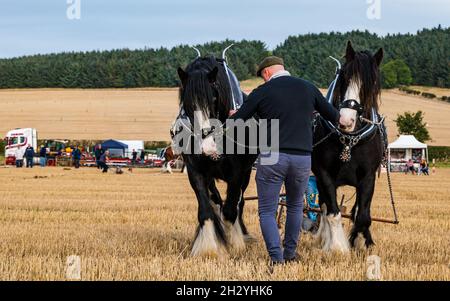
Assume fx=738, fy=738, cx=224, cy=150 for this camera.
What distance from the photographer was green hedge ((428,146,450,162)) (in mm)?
57375

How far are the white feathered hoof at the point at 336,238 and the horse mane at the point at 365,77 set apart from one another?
4.27ft

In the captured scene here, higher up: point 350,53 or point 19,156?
point 350,53

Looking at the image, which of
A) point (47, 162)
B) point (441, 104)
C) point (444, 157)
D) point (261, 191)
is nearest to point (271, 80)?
point (261, 191)

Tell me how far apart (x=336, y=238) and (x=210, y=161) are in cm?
168

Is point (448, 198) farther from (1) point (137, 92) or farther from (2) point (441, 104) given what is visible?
(1) point (137, 92)

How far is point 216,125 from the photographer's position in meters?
7.84

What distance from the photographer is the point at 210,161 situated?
8.34 metres

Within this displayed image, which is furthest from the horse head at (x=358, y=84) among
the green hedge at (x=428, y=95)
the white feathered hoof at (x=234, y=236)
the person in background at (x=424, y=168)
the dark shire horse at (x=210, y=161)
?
the green hedge at (x=428, y=95)

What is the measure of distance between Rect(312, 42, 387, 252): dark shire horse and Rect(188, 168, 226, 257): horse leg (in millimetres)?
1261

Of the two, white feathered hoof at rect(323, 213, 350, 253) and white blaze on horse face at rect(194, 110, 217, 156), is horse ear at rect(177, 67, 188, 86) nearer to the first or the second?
white blaze on horse face at rect(194, 110, 217, 156)

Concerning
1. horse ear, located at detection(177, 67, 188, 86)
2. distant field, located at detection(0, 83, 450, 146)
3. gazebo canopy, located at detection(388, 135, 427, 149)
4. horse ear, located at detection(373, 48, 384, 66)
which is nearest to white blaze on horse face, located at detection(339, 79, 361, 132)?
horse ear, located at detection(373, 48, 384, 66)

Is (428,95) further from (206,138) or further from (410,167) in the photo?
(206,138)

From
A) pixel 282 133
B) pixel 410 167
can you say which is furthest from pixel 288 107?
pixel 410 167

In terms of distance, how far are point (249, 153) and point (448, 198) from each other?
13285mm
